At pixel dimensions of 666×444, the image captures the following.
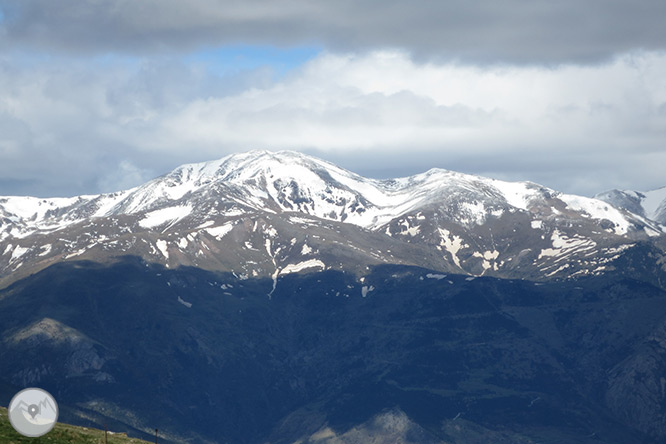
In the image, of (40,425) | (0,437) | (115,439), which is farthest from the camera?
→ (115,439)

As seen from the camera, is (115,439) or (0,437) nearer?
(0,437)

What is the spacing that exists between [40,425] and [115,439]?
2340 centimetres

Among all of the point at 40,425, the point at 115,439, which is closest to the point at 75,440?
the point at 115,439

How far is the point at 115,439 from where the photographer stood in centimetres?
12075

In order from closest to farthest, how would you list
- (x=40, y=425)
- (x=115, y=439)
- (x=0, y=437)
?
→ (x=40, y=425) < (x=0, y=437) < (x=115, y=439)

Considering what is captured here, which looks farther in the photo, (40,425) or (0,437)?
(0,437)

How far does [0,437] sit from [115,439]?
1541cm

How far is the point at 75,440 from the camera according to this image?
114 meters

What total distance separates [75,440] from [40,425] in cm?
1654

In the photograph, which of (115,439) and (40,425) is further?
(115,439)

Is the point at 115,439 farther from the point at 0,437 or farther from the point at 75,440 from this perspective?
the point at 0,437

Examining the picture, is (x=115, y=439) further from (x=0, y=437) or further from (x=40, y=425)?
(x=40, y=425)

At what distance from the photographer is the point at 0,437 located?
110 meters

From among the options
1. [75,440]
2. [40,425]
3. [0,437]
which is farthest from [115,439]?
[40,425]
